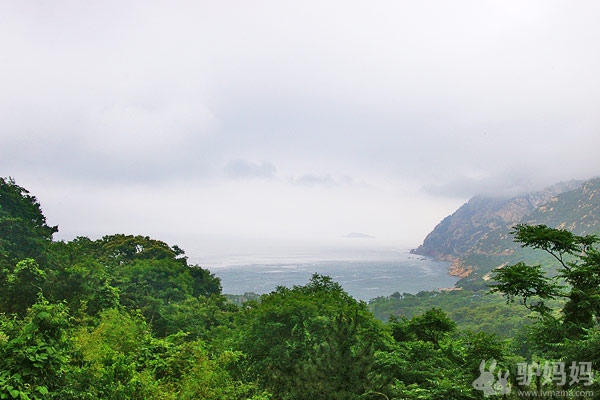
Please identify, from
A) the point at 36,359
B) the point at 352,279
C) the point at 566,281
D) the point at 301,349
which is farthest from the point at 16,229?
the point at 352,279

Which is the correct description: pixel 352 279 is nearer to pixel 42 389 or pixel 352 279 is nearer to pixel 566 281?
pixel 566 281

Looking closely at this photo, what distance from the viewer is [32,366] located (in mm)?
4914

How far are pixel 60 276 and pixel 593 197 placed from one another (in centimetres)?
19007

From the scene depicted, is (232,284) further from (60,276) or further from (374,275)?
(60,276)

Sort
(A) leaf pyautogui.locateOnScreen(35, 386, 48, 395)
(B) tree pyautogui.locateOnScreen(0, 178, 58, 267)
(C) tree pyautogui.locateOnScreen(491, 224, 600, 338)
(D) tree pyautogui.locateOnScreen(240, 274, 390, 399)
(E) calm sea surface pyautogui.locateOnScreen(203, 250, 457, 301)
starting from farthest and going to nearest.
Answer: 1. (E) calm sea surface pyautogui.locateOnScreen(203, 250, 457, 301)
2. (B) tree pyautogui.locateOnScreen(0, 178, 58, 267)
3. (C) tree pyautogui.locateOnScreen(491, 224, 600, 338)
4. (D) tree pyautogui.locateOnScreen(240, 274, 390, 399)
5. (A) leaf pyautogui.locateOnScreen(35, 386, 48, 395)

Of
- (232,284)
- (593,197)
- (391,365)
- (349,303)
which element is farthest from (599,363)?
(593,197)

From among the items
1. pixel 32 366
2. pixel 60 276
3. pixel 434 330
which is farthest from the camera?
pixel 434 330

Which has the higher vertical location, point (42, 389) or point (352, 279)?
point (42, 389)

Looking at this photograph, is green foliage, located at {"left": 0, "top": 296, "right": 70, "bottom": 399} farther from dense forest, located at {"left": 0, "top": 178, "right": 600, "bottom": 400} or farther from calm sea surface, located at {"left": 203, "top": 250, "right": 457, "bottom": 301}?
calm sea surface, located at {"left": 203, "top": 250, "right": 457, "bottom": 301}

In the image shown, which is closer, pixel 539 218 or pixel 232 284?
pixel 232 284

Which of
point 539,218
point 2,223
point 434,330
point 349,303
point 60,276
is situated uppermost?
point 539,218

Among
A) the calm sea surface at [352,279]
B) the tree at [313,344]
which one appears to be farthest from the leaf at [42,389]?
the calm sea surface at [352,279]

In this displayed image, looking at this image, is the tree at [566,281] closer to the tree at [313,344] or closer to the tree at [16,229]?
the tree at [313,344]

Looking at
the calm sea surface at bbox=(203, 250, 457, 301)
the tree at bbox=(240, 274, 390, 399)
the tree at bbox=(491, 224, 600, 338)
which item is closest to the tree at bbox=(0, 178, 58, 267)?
the tree at bbox=(240, 274, 390, 399)
